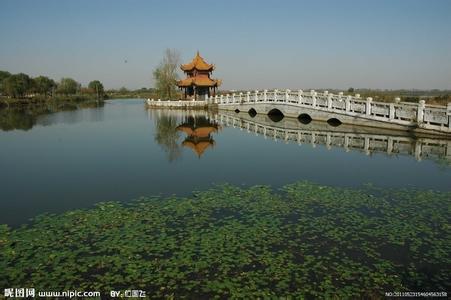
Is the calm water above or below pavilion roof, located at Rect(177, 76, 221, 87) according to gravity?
below

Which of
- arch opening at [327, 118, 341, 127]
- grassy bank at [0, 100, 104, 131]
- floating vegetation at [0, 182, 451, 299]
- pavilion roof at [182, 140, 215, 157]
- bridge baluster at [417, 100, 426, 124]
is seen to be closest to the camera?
floating vegetation at [0, 182, 451, 299]

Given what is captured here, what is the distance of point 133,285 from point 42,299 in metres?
1.26

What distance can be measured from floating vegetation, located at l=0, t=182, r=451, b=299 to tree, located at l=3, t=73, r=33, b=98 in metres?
67.1

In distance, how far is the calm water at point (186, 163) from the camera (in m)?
10.5

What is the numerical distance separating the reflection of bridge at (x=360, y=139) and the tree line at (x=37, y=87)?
187ft

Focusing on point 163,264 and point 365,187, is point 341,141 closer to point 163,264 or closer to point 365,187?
point 365,187

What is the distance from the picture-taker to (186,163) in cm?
1439

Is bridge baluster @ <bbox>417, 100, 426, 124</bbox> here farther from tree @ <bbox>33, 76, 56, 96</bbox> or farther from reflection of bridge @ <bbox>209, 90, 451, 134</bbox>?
tree @ <bbox>33, 76, 56, 96</bbox>

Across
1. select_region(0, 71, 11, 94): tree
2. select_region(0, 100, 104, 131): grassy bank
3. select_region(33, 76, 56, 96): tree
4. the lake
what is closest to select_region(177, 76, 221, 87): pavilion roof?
select_region(0, 100, 104, 131): grassy bank

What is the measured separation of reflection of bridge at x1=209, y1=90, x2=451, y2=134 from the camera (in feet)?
63.5

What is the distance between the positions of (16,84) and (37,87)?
13.2 meters

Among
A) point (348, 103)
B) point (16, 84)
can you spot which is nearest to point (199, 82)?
point (348, 103)

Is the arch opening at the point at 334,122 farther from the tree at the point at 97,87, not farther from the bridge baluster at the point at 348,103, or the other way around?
the tree at the point at 97,87

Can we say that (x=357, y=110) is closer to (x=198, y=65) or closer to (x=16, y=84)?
(x=198, y=65)
